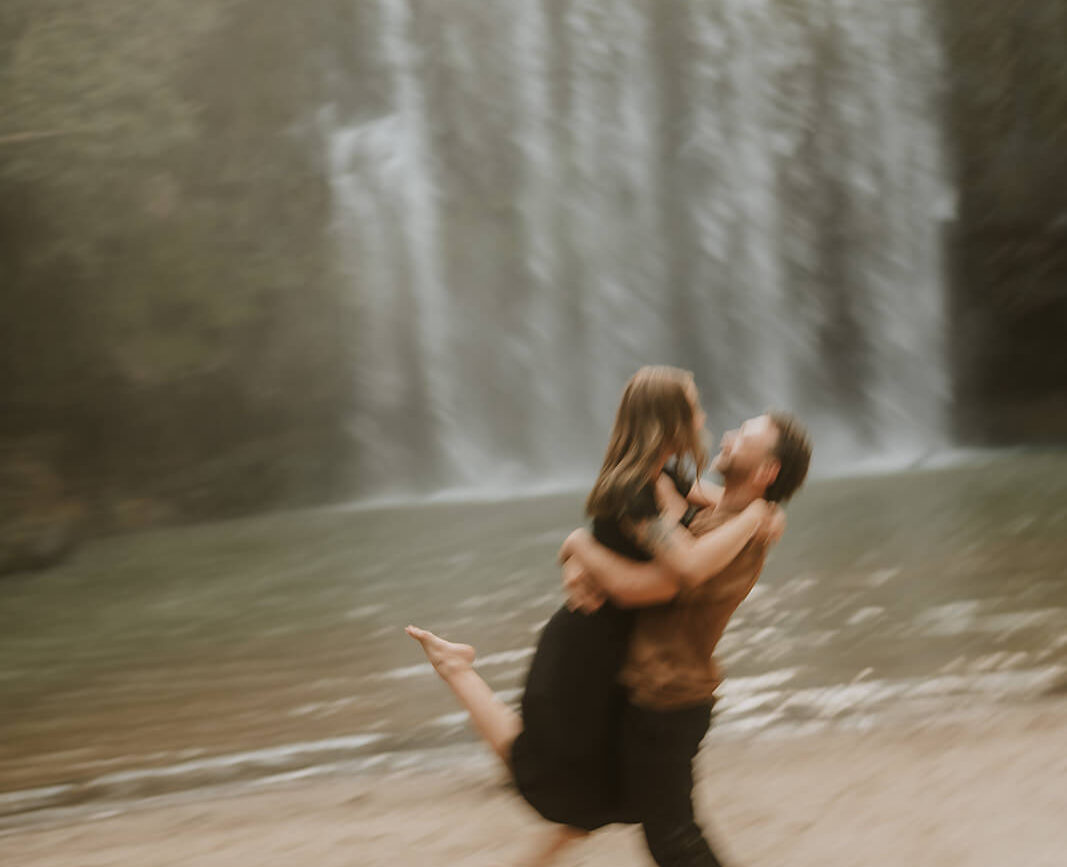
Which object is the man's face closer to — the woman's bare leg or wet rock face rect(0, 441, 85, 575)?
the woman's bare leg

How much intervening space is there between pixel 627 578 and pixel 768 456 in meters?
0.35

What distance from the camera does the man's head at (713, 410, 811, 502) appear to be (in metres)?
2.22

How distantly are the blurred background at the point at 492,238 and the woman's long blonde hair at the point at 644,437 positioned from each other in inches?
432

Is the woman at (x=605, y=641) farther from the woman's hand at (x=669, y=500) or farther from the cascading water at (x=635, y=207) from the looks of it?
the cascading water at (x=635, y=207)

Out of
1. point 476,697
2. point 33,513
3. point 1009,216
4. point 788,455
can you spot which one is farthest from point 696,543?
point 1009,216

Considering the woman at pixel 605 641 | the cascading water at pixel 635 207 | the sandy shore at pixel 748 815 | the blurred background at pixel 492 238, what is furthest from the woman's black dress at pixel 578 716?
the cascading water at pixel 635 207

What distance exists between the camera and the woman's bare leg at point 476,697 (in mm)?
2391

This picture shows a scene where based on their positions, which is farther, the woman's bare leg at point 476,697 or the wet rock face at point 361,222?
the wet rock face at point 361,222

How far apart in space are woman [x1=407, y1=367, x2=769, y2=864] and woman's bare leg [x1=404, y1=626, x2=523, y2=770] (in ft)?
0.04

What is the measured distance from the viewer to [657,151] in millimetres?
15695

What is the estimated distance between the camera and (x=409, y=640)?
6.05 m

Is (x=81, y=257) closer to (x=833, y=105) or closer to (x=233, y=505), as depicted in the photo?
(x=233, y=505)

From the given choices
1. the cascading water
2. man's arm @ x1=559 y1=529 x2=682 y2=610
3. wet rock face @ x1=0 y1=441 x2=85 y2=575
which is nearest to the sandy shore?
man's arm @ x1=559 y1=529 x2=682 y2=610

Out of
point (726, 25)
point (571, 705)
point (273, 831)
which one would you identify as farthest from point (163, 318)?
point (571, 705)
